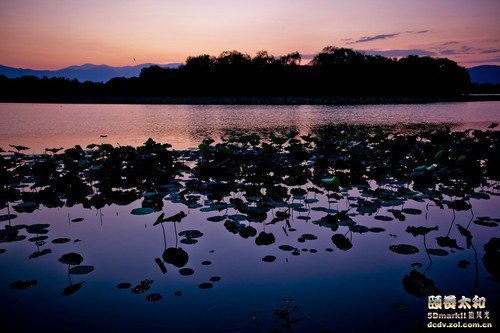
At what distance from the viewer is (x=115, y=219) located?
21.1 ft

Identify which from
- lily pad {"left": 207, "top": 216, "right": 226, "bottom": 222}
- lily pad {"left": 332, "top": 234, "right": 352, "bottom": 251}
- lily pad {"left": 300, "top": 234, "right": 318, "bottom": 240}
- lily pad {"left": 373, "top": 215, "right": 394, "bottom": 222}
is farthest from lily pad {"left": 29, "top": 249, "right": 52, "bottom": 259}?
lily pad {"left": 373, "top": 215, "right": 394, "bottom": 222}

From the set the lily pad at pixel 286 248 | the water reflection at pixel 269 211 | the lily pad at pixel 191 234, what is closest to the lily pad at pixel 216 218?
the water reflection at pixel 269 211

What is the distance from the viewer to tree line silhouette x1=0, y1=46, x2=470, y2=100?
87.7 m

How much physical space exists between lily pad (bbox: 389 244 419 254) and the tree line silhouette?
280 feet

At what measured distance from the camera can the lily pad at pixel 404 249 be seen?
4754 millimetres

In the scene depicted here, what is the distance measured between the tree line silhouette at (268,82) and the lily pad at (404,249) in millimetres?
85315

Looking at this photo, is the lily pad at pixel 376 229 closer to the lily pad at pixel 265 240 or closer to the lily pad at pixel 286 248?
the lily pad at pixel 286 248

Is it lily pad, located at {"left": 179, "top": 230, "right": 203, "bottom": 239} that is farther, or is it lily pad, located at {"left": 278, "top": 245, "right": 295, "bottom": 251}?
lily pad, located at {"left": 179, "top": 230, "right": 203, "bottom": 239}

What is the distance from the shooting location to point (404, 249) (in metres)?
4.80

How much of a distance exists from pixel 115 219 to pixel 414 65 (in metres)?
101

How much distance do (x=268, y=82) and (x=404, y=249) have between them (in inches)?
3484

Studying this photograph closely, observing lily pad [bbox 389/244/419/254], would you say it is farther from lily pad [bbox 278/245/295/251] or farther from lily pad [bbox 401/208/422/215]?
lily pad [bbox 401/208/422/215]

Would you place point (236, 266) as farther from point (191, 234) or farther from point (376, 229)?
point (376, 229)

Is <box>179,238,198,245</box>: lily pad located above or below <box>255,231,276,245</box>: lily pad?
below
